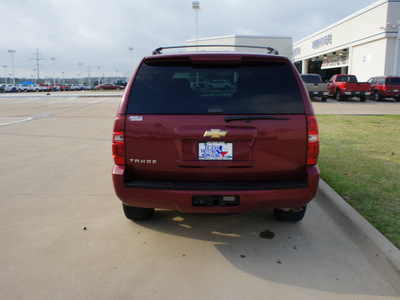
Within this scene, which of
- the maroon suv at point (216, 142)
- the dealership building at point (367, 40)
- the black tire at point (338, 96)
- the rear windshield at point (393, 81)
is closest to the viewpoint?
the maroon suv at point (216, 142)

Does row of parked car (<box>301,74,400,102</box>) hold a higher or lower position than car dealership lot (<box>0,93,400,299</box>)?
higher

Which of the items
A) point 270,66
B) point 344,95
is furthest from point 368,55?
point 270,66

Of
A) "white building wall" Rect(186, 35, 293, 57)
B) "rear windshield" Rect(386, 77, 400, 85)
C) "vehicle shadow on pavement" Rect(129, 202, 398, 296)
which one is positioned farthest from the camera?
"white building wall" Rect(186, 35, 293, 57)

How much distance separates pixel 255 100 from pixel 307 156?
74 cm

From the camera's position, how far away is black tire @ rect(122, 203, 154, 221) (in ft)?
13.4

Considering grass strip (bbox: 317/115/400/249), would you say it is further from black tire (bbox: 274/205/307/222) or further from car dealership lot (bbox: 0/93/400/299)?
black tire (bbox: 274/205/307/222)

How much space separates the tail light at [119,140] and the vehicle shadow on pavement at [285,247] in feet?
3.44

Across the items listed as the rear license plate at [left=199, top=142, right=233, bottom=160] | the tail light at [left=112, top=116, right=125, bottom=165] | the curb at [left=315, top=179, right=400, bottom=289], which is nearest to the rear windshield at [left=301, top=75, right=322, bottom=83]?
the curb at [left=315, top=179, right=400, bottom=289]

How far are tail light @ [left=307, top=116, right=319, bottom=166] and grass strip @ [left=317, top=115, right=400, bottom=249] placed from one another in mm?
1154

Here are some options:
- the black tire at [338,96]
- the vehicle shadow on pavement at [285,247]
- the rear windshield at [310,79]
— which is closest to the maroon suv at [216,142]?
the vehicle shadow on pavement at [285,247]

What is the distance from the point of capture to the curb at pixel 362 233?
3158mm

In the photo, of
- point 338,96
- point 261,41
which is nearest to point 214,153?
point 338,96

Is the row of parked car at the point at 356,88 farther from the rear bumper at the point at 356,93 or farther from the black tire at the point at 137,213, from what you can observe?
the black tire at the point at 137,213

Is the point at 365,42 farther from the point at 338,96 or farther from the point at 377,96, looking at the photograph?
the point at 338,96
